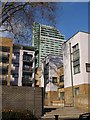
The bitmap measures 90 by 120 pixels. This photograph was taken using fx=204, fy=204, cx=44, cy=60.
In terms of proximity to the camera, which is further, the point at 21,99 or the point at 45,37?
the point at 45,37

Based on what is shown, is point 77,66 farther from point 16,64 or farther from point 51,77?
point 16,64

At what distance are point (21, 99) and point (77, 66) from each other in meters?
17.0

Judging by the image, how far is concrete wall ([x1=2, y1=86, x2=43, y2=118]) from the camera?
1674 centimetres

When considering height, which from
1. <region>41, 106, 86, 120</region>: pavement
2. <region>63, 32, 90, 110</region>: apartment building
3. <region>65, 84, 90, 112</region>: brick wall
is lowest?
<region>41, 106, 86, 120</region>: pavement

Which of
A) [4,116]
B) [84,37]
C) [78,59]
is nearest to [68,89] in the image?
[78,59]

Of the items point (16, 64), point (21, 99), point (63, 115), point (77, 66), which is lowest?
point (63, 115)

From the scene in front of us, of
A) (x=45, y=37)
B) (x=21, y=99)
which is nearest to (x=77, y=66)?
(x=45, y=37)

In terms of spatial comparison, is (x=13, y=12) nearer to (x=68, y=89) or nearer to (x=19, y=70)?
(x=68, y=89)

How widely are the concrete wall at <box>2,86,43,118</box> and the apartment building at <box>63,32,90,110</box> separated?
10824 mm

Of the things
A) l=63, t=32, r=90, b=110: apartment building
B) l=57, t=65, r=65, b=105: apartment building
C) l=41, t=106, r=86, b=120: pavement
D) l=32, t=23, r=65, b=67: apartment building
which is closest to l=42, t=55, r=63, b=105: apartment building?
l=57, t=65, r=65, b=105: apartment building

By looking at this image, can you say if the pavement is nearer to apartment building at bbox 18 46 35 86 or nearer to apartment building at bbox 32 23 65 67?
apartment building at bbox 32 23 65 67

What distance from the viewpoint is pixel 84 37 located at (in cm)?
3200

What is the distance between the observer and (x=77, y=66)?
32531 millimetres

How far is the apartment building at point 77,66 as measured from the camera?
3041 cm
